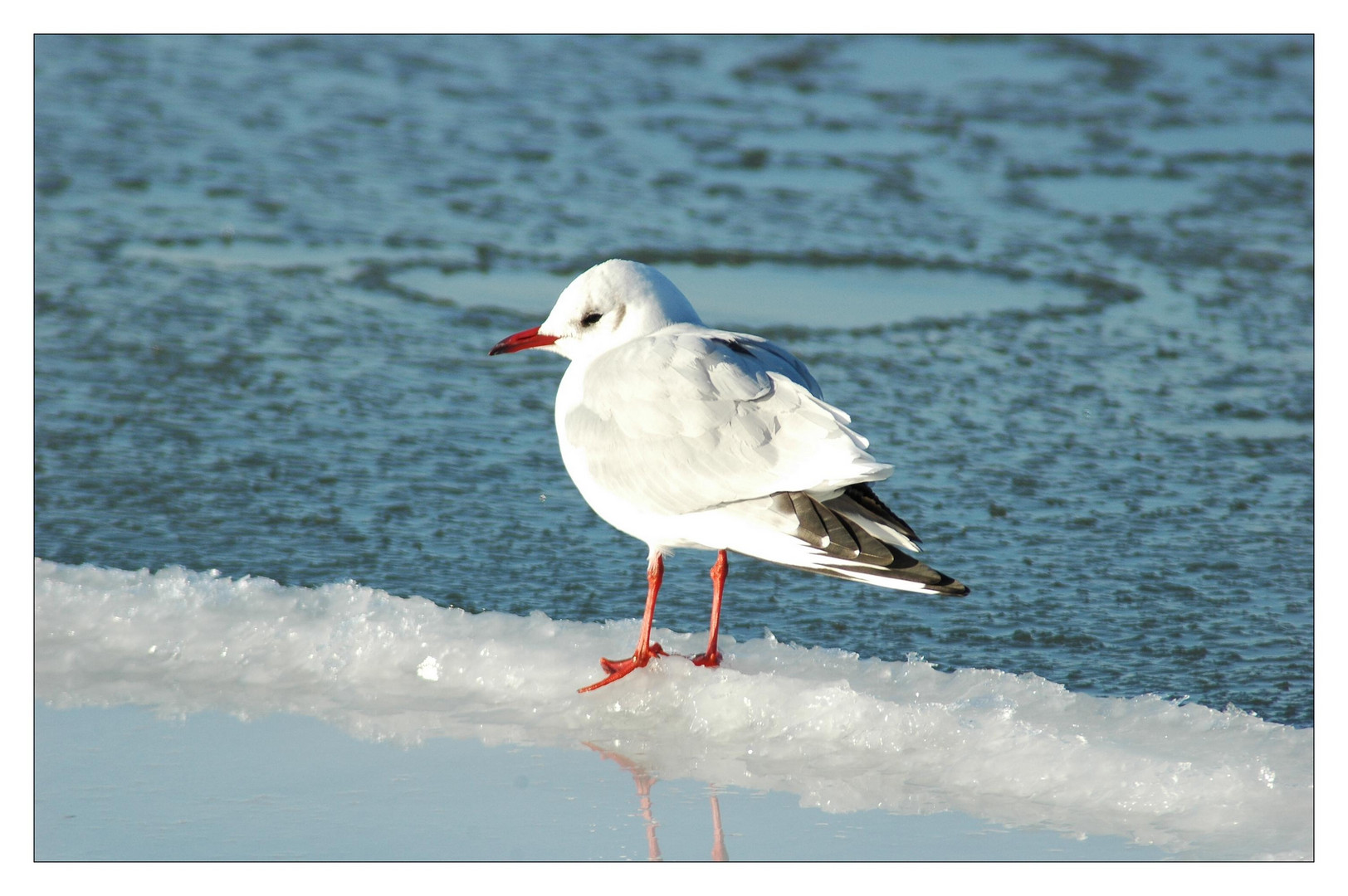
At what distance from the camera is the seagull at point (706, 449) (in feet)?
11.1

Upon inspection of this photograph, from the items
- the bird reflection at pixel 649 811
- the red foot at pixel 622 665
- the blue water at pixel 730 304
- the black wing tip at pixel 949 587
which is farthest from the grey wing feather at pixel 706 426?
the blue water at pixel 730 304

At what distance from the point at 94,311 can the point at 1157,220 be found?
487 centimetres

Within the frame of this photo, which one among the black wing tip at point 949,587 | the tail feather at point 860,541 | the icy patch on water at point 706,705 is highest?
the tail feather at point 860,541

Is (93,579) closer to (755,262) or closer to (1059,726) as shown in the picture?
(1059,726)

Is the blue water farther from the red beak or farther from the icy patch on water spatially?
the red beak

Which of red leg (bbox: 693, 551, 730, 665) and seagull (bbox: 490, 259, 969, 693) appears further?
red leg (bbox: 693, 551, 730, 665)

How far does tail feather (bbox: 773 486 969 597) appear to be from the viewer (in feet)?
10.7

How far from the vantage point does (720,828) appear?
3137mm

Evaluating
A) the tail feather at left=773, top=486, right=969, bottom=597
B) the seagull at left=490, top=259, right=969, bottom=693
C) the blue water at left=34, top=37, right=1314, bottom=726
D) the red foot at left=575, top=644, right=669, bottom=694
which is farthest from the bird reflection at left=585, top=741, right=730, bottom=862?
the blue water at left=34, top=37, right=1314, bottom=726

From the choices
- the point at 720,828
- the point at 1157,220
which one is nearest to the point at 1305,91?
the point at 1157,220

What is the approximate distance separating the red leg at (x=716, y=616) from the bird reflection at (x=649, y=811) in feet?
1.40

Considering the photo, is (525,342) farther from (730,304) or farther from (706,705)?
(730,304)

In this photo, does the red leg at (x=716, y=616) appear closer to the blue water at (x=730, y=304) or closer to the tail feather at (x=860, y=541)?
the blue water at (x=730, y=304)

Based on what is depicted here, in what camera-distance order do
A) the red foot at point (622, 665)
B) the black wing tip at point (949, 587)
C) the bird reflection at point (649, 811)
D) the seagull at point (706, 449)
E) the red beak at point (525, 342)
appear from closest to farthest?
the bird reflection at point (649, 811), the black wing tip at point (949, 587), the seagull at point (706, 449), the red foot at point (622, 665), the red beak at point (525, 342)
